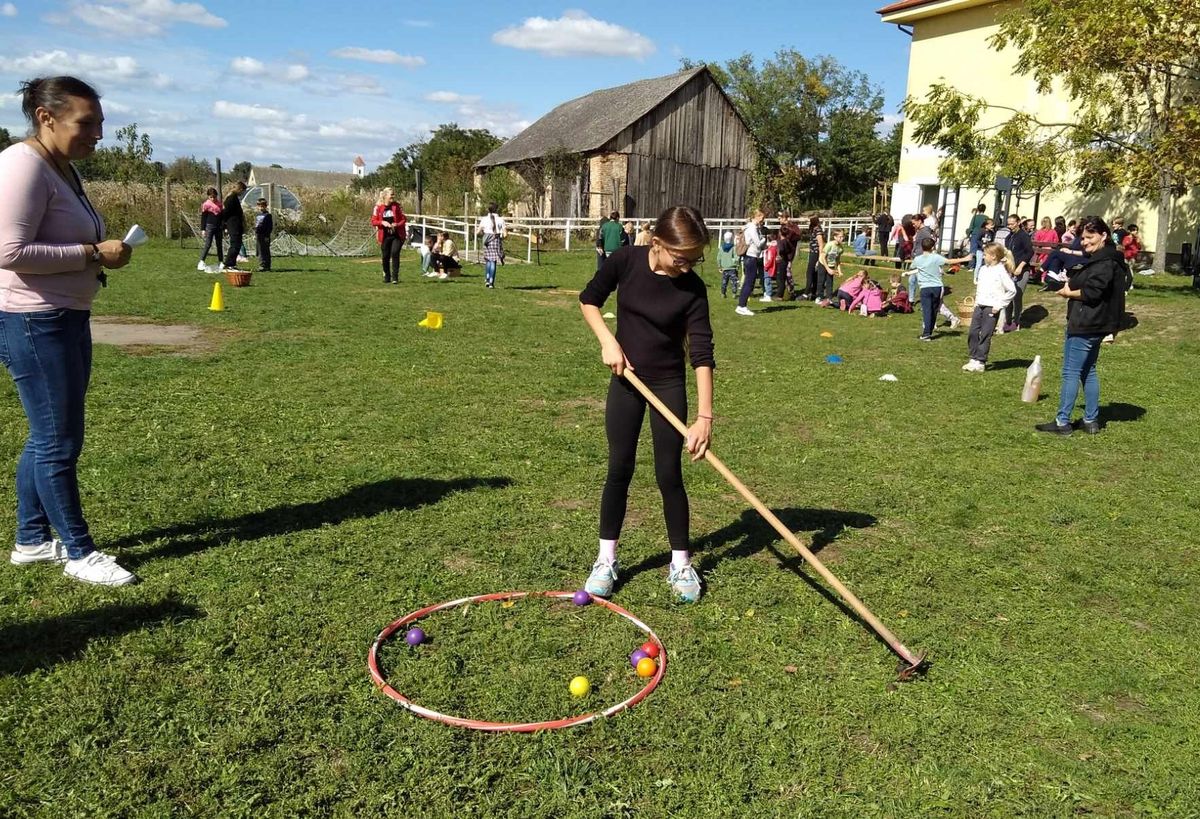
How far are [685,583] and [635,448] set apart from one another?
0.77m

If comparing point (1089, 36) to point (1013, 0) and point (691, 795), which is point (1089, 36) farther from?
point (691, 795)

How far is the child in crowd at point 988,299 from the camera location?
446 inches

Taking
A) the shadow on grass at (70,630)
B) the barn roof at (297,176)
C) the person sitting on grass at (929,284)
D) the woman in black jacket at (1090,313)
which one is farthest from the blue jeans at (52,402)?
the barn roof at (297,176)

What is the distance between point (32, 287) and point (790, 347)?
35.9 feet

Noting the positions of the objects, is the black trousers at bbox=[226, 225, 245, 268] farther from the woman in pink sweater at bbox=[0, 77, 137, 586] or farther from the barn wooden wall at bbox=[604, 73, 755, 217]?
the barn wooden wall at bbox=[604, 73, 755, 217]

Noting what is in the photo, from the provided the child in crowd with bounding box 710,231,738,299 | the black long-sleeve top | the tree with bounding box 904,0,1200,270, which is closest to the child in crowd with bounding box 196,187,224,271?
the child in crowd with bounding box 710,231,738,299

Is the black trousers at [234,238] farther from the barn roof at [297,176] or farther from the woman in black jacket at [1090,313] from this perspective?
the barn roof at [297,176]

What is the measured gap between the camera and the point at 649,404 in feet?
14.4

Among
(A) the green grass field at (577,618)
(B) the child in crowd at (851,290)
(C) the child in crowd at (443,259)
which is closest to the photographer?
(A) the green grass field at (577,618)

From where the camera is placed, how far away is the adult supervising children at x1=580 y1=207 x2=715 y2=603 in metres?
4.18

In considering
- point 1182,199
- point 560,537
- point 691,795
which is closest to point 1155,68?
point 1182,199

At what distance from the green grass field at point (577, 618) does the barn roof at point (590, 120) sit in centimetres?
3057

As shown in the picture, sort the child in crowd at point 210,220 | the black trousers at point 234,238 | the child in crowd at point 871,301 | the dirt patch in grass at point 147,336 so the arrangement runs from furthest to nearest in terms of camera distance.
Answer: the child in crowd at point 210,220 < the black trousers at point 234,238 < the child in crowd at point 871,301 < the dirt patch in grass at point 147,336

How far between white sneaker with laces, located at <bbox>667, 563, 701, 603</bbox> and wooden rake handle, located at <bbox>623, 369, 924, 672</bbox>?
66 centimetres
